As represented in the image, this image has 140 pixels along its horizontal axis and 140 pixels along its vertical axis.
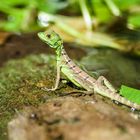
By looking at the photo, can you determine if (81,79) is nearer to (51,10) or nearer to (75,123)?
(75,123)

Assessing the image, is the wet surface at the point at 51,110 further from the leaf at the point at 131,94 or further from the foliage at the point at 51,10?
the foliage at the point at 51,10

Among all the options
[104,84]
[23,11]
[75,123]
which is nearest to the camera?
[75,123]

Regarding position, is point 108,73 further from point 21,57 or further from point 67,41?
point 67,41

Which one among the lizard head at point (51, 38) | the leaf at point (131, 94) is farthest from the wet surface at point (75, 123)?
the lizard head at point (51, 38)

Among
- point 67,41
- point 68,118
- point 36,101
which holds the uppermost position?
point 68,118

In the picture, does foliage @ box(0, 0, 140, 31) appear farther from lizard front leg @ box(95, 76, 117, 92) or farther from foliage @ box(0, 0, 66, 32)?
lizard front leg @ box(95, 76, 117, 92)

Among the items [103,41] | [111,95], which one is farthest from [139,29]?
[111,95]

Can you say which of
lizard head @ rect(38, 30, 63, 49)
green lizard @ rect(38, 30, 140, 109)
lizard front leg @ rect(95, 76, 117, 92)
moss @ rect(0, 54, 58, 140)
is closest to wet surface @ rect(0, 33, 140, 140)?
moss @ rect(0, 54, 58, 140)

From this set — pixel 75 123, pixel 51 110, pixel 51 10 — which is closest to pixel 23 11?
pixel 51 10
